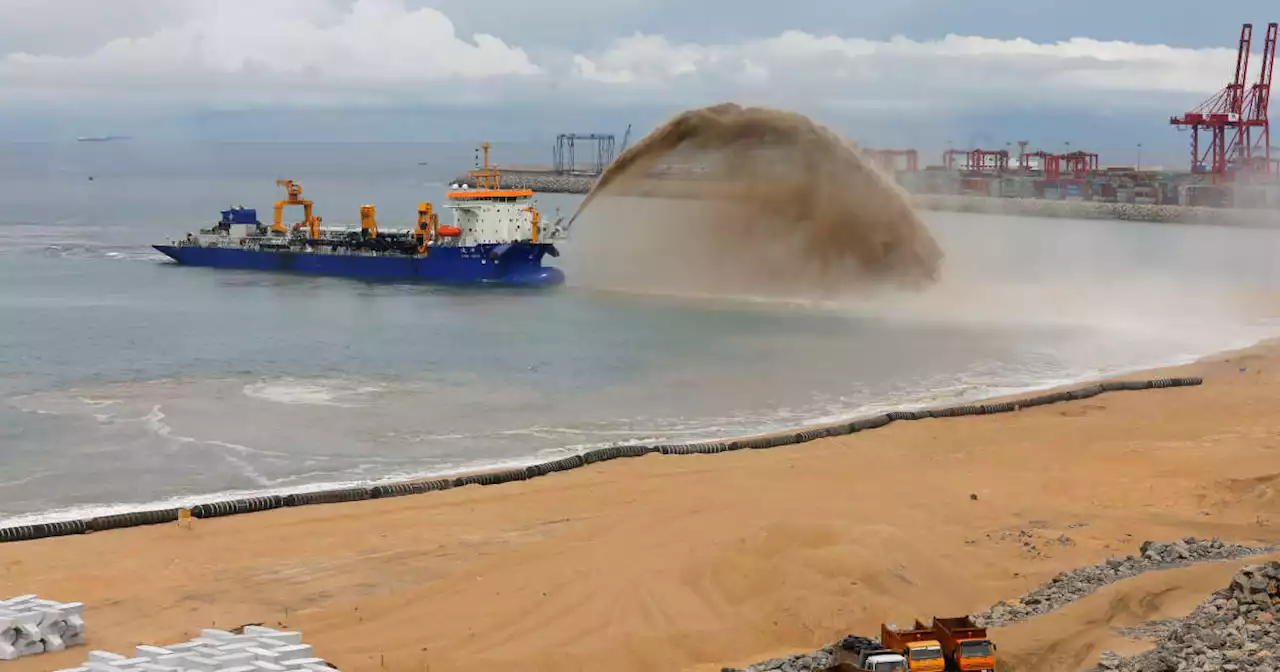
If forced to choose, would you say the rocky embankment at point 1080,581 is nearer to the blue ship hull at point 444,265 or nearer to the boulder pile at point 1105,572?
the boulder pile at point 1105,572

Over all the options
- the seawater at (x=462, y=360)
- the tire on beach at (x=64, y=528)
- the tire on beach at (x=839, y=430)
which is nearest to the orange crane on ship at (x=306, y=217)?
the seawater at (x=462, y=360)

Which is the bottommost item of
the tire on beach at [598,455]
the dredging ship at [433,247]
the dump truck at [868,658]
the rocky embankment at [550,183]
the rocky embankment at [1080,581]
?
the tire on beach at [598,455]

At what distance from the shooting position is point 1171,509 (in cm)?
2117

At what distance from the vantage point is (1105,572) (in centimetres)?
1642

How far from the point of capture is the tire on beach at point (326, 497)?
22516 mm

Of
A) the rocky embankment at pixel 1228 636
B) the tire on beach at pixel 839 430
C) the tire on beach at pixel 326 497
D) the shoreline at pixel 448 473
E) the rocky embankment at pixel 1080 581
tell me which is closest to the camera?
the rocky embankment at pixel 1228 636

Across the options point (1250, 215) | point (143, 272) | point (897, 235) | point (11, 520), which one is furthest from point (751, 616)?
point (1250, 215)

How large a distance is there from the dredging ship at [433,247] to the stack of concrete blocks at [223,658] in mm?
49035

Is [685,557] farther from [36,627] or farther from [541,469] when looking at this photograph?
[36,627]

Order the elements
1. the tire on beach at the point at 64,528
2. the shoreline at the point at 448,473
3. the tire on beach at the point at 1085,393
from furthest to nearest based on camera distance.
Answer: the tire on beach at the point at 1085,393, the shoreline at the point at 448,473, the tire on beach at the point at 64,528

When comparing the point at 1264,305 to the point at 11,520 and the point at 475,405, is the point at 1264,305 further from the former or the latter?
the point at 11,520

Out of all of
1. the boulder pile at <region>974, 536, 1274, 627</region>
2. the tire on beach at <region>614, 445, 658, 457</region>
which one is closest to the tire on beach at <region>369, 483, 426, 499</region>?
the tire on beach at <region>614, 445, 658, 457</region>

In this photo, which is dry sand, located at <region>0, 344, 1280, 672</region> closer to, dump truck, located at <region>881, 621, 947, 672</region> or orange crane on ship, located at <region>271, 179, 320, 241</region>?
dump truck, located at <region>881, 621, 947, 672</region>

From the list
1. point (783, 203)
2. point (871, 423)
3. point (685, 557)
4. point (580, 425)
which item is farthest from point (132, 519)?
point (783, 203)
